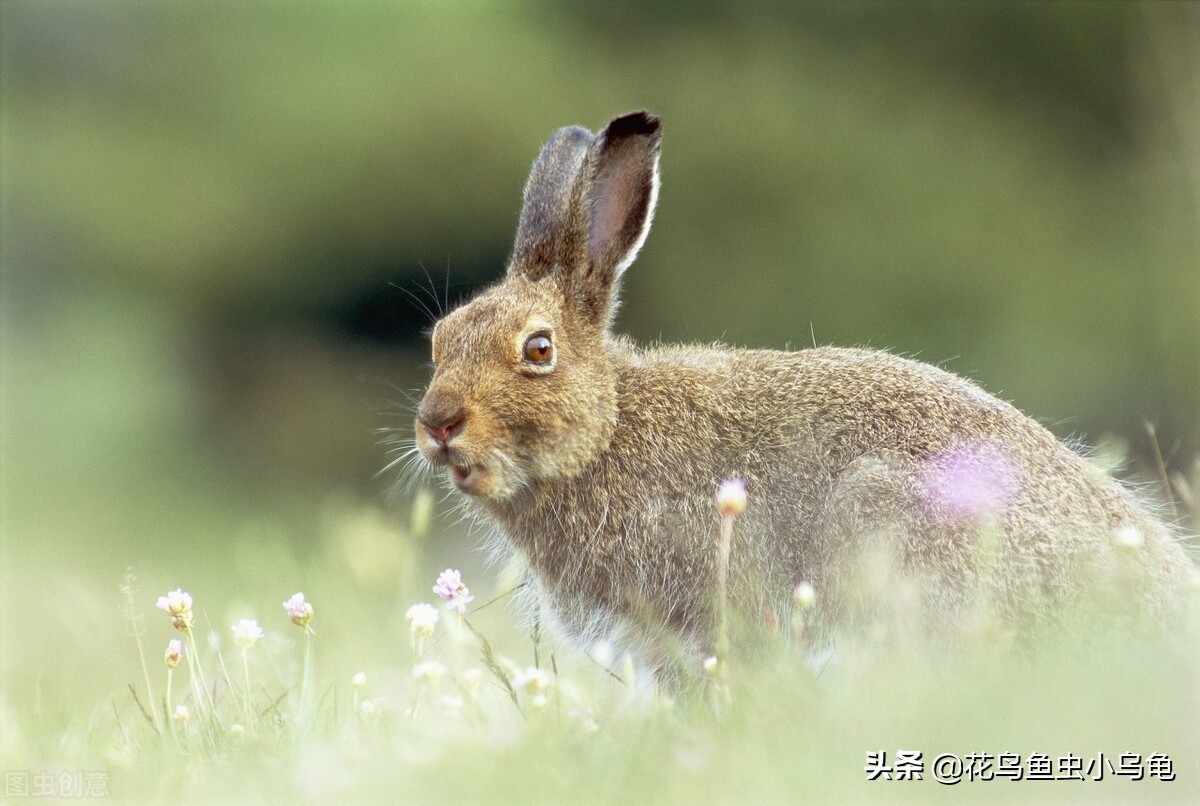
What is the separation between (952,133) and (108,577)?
6.77m

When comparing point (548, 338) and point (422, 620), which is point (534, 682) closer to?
point (422, 620)

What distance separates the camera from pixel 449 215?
36.2 feet

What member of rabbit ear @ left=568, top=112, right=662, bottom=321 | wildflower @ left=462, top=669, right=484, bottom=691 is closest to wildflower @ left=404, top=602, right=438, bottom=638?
wildflower @ left=462, top=669, right=484, bottom=691

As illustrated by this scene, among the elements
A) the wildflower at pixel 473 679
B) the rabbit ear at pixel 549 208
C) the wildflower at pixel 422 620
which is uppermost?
the rabbit ear at pixel 549 208

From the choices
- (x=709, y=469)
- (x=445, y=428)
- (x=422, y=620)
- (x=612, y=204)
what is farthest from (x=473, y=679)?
(x=612, y=204)

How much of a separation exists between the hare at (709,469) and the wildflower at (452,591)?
0.49 meters

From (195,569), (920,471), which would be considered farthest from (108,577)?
(920,471)

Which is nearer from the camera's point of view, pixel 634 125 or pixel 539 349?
pixel 539 349

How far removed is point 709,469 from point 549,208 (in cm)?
119

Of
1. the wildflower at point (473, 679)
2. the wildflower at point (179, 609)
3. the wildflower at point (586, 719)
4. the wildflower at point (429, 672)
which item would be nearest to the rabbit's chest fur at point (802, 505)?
the wildflower at point (586, 719)

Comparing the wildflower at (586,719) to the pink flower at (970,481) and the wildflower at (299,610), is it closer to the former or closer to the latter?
the wildflower at (299,610)

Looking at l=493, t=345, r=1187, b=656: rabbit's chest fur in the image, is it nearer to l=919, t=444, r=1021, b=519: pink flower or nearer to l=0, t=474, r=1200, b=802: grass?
l=919, t=444, r=1021, b=519: pink flower

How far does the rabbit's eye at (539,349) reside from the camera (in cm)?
455

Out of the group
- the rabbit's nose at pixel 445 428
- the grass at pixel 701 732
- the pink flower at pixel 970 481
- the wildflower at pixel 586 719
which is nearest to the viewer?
the grass at pixel 701 732
